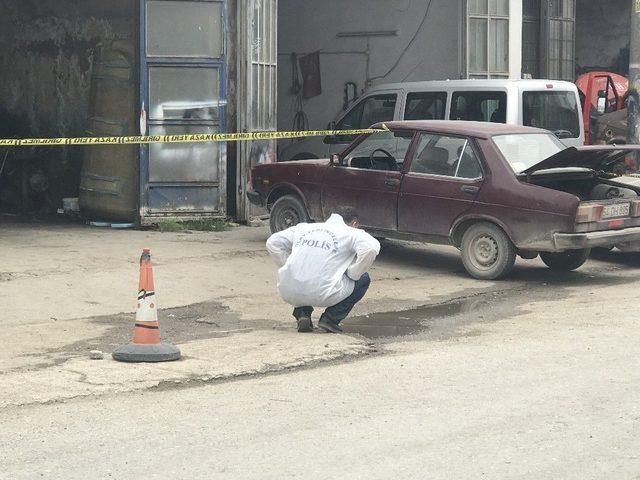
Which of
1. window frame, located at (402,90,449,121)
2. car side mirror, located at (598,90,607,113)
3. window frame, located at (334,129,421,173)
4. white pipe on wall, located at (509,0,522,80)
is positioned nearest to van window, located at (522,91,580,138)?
window frame, located at (402,90,449,121)

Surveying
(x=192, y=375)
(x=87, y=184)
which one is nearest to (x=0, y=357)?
(x=192, y=375)

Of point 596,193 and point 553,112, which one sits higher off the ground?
point 553,112

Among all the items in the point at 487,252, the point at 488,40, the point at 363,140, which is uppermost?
the point at 488,40

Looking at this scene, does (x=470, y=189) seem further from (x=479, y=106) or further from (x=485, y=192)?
(x=479, y=106)

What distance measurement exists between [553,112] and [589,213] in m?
5.02

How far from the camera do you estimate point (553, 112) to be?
17.4 metres

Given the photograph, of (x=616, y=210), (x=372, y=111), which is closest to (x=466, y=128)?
(x=616, y=210)

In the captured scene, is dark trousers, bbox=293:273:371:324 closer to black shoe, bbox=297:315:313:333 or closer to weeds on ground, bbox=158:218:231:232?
black shoe, bbox=297:315:313:333

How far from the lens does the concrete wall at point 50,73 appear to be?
57.8 ft

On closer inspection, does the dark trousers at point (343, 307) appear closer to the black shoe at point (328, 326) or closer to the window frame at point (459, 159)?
the black shoe at point (328, 326)

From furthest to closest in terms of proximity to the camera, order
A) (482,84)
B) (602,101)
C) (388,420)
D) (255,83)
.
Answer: (602,101) < (255,83) < (482,84) < (388,420)

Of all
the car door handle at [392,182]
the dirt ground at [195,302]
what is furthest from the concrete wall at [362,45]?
the car door handle at [392,182]

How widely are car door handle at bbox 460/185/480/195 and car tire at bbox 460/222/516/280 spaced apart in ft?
1.20

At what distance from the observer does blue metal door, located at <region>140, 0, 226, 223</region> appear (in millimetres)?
16422
